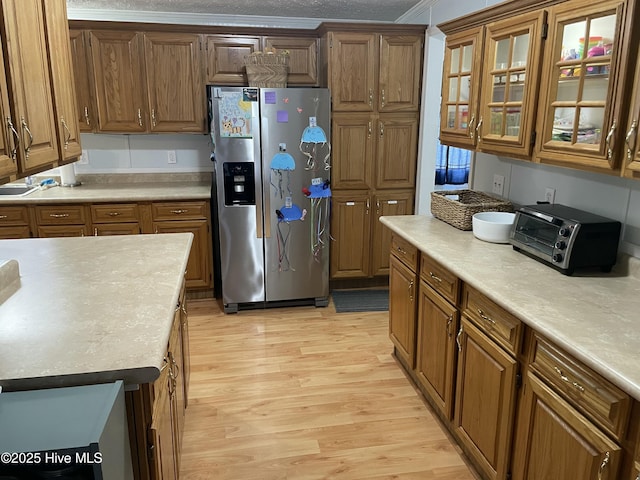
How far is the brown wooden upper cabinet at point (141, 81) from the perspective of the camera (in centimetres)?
384

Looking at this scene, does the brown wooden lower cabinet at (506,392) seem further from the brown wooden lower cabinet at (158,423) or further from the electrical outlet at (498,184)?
the brown wooden lower cabinet at (158,423)

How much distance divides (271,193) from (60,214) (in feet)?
5.37

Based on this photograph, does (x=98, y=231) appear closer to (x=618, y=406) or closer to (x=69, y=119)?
(x=69, y=119)

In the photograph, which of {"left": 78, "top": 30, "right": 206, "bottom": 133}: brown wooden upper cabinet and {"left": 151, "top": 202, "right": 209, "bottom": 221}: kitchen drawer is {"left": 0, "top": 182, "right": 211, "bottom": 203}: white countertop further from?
{"left": 78, "top": 30, "right": 206, "bottom": 133}: brown wooden upper cabinet

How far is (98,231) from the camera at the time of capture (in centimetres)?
388

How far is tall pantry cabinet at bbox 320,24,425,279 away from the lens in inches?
154

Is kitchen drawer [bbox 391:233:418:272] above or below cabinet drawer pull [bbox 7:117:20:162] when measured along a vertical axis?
below

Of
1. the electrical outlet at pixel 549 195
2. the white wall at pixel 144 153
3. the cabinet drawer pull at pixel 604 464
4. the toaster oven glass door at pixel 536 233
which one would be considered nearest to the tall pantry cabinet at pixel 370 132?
the white wall at pixel 144 153

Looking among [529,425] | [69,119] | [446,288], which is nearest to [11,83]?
[69,119]

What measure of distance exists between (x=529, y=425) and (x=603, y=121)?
3.62ft

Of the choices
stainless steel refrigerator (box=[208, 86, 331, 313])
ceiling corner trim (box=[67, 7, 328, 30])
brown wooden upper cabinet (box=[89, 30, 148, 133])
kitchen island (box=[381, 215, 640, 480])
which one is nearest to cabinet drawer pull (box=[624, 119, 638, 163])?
kitchen island (box=[381, 215, 640, 480])

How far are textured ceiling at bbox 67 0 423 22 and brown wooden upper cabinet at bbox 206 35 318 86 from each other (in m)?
0.23

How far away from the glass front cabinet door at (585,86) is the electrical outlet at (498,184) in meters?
0.84

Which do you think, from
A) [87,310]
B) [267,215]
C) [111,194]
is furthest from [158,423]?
[111,194]
